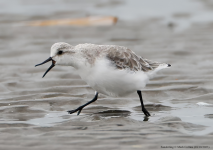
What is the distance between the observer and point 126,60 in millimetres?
5887

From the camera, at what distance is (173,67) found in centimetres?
855

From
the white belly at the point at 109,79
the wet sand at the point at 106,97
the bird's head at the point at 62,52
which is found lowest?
the wet sand at the point at 106,97

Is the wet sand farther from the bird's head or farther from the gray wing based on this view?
the bird's head

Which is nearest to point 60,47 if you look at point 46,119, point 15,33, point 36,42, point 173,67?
point 46,119

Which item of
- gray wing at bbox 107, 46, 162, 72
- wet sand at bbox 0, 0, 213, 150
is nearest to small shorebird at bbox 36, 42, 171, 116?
gray wing at bbox 107, 46, 162, 72

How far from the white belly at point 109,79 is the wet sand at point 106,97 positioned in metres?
0.41

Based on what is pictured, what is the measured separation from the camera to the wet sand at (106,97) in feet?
15.4

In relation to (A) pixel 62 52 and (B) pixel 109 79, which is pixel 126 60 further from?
(A) pixel 62 52

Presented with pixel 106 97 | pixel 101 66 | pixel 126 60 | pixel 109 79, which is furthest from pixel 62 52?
pixel 106 97

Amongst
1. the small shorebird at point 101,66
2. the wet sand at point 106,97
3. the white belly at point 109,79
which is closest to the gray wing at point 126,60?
the small shorebird at point 101,66

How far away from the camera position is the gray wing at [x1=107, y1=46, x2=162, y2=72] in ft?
18.6

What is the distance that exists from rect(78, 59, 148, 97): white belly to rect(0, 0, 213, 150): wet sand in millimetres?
411

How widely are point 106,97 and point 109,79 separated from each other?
1.40 metres

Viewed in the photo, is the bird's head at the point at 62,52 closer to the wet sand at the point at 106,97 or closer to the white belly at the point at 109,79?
the white belly at the point at 109,79
